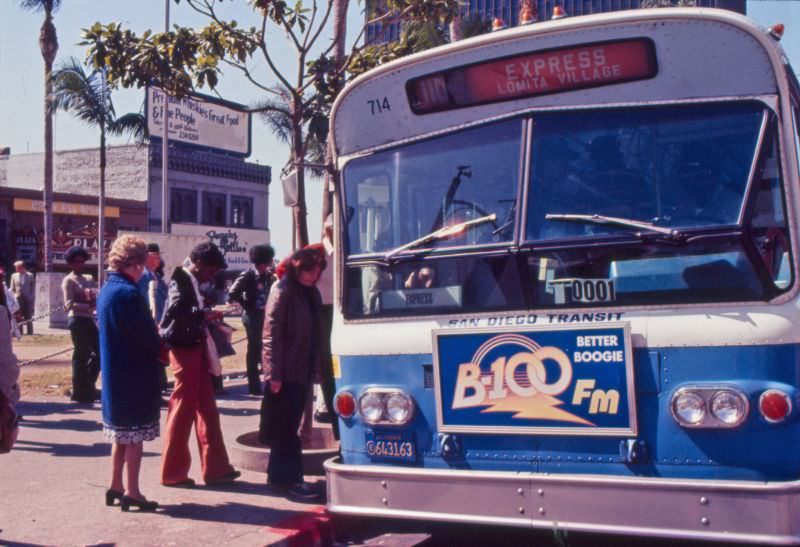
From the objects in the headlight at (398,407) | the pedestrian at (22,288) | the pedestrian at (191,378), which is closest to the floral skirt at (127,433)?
the pedestrian at (191,378)

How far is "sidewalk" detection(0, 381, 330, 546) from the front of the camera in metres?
5.89

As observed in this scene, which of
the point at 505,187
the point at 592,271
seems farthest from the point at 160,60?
the point at 592,271

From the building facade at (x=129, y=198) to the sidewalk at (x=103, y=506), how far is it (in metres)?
35.2

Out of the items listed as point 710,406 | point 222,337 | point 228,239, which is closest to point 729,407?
point 710,406

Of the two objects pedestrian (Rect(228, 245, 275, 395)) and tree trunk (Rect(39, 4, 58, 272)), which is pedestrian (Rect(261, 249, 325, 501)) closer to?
pedestrian (Rect(228, 245, 275, 395))

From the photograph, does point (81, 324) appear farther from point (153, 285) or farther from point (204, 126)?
point (204, 126)

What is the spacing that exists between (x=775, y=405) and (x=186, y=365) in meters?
4.28

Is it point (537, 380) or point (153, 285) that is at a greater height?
point (153, 285)

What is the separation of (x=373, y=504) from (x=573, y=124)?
2285 mm

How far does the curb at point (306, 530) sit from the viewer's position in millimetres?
5965

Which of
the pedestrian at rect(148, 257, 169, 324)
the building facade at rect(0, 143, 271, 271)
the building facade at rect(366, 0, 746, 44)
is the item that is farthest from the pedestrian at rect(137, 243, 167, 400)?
the building facade at rect(0, 143, 271, 271)

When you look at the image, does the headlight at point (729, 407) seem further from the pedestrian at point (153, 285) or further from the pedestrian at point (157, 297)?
the pedestrian at point (153, 285)

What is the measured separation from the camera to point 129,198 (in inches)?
2074

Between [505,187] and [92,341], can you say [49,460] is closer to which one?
[92,341]
